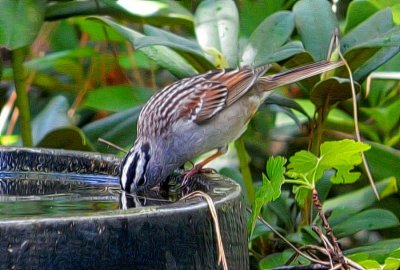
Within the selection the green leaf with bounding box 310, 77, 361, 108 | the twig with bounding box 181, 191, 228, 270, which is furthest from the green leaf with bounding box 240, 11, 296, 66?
the twig with bounding box 181, 191, 228, 270

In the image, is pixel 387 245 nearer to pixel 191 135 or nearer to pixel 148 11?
pixel 191 135

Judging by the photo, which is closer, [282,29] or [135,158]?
[135,158]

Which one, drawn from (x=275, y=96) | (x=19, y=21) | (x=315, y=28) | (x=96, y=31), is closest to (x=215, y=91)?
(x=275, y=96)

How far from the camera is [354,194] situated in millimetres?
3607

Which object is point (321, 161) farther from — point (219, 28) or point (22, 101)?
point (22, 101)

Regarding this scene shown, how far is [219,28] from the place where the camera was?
3.57m

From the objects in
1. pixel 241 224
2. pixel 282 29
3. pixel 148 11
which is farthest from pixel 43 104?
pixel 241 224

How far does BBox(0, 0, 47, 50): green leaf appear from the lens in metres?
3.34

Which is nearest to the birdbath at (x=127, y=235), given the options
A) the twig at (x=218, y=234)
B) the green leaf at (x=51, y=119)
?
the twig at (x=218, y=234)

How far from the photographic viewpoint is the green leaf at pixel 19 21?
334 cm

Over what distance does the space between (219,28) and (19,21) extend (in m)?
0.69

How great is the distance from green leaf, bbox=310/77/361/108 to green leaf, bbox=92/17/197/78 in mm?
462

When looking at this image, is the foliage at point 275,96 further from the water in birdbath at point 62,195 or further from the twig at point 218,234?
the twig at point 218,234

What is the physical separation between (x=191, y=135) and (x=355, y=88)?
68 cm
